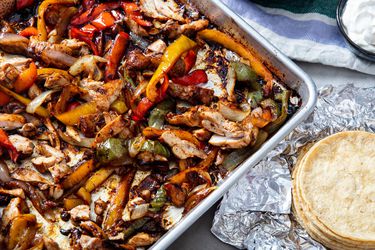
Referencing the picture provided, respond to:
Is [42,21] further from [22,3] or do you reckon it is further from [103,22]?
[103,22]

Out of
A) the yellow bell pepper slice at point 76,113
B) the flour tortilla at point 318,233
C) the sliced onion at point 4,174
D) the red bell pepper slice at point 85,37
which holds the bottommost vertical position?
the flour tortilla at point 318,233

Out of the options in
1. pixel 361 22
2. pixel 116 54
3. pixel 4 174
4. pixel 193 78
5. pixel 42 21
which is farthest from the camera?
pixel 361 22

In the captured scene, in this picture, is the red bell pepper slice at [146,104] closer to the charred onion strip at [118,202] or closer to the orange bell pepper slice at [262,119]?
the charred onion strip at [118,202]

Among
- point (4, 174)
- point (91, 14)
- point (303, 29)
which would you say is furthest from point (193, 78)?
point (4, 174)

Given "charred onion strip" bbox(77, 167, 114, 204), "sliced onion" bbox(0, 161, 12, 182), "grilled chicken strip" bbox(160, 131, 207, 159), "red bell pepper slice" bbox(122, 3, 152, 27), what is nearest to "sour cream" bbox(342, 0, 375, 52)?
"red bell pepper slice" bbox(122, 3, 152, 27)

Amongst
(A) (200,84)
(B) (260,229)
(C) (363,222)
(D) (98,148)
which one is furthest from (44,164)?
(C) (363,222)

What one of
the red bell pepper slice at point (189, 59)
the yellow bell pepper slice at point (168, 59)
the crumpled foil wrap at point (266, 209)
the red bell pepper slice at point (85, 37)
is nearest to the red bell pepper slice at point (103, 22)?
the red bell pepper slice at point (85, 37)
